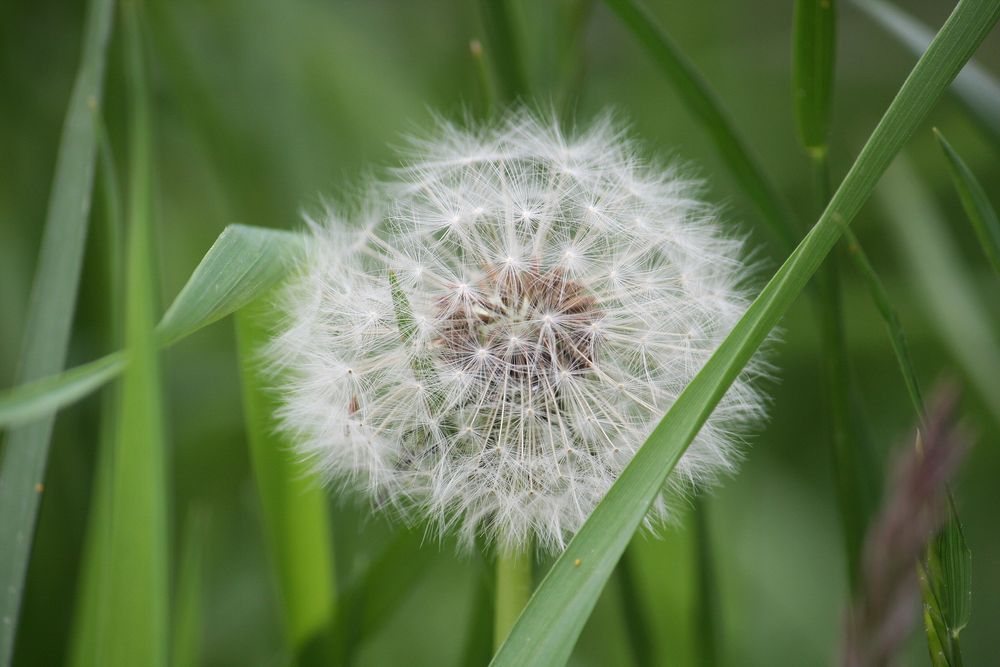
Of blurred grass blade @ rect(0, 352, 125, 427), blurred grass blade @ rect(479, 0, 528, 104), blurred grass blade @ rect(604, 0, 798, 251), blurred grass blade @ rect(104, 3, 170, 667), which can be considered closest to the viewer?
blurred grass blade @ rect(0, 352, 125, 427)

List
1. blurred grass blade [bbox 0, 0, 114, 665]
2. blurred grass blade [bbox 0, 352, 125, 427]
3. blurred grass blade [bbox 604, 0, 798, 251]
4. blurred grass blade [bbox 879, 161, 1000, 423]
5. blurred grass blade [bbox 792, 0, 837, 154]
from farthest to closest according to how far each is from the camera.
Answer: blurred grass blade [bbox 879, 161, 1000, 423] → blurred grass blade [bbox 604, 0, 798, 251] → blurred grass blade [bbox 792, 0, 837, 154] → blurred grass blade [bbox 0, 0, 114, 665] → blurred grass blade [bbox 0, 352, 125, 427]

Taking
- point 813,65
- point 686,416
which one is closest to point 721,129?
point 813,65

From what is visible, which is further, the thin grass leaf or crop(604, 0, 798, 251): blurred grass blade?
crop(604, 0, 798, 251): blurred grass blade

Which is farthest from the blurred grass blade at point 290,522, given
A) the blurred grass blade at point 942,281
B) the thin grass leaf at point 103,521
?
the blurred grass blade at point 942,281

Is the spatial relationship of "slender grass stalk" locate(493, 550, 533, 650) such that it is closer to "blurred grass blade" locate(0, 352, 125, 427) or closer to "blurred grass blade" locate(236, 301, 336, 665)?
"blurred grass blade" locate(236, 301, 336, 665)

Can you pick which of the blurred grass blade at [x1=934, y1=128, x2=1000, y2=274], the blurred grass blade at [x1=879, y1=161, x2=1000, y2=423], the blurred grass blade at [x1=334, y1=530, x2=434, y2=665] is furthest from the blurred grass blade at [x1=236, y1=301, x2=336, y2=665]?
the blurred grass blade at [x1=879, y1=161, x2=1000, y2=423]

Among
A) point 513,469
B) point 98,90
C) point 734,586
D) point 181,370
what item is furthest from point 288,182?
point 734,586

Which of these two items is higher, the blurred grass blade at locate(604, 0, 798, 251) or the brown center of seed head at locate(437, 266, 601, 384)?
the blurred grass blade at locate(604, 0, 798, 251)

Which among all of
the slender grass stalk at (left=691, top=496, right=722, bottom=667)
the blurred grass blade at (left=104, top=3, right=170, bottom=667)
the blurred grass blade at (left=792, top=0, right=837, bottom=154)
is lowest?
the slender grass stalk at (left=691, top=496, right=722, bottom=667)
